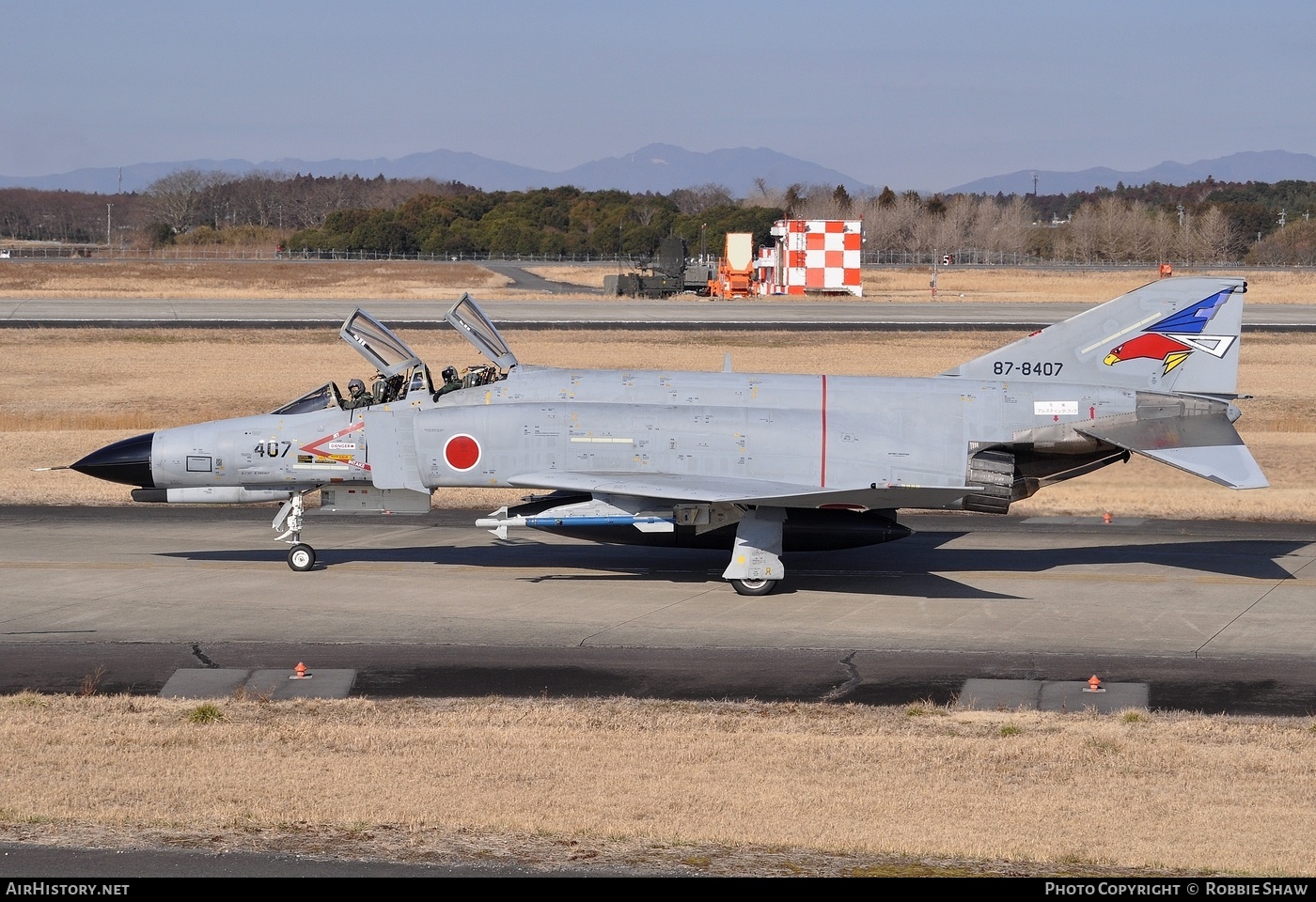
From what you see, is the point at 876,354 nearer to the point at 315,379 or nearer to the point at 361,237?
the point at 315,379

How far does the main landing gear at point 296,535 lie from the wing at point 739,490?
3.20 m

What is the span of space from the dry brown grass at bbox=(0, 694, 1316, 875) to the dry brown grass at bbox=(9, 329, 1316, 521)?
11.6 metres

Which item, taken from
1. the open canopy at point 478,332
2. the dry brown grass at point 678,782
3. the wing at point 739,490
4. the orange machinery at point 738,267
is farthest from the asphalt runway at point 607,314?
the dry brown grass at point 678,782

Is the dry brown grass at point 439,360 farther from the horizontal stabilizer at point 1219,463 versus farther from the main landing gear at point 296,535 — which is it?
the horizontal stabilizer at point 1219,463

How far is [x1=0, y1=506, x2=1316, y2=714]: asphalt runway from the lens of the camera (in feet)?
45.6

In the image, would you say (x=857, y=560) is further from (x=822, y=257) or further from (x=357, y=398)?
(x=822, y=257)

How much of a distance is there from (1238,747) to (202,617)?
11.5m

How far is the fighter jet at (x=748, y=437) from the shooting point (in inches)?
675

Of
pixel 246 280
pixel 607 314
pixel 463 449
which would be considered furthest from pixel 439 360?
pixel 246 280

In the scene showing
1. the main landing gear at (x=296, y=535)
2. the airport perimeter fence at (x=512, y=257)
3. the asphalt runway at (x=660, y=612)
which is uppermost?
the airport perimeter fence at (x=512, y=257)

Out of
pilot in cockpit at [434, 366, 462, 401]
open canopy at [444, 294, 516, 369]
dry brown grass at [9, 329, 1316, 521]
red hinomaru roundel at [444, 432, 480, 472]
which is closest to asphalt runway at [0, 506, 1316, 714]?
red hinomaru roundel at [444, 432, 480, 472]

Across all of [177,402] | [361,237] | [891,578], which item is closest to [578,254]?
[361,237]

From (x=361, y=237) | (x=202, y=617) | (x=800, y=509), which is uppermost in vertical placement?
(x=361, y=237)

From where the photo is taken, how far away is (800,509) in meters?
17.9
